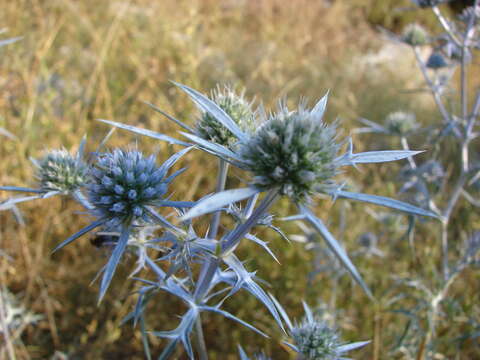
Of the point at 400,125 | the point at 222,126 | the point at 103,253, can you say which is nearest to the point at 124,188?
the point at 222,126

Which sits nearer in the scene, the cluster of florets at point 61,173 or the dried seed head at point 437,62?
the cluster of florets at point 61,173

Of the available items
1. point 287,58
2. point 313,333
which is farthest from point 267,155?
point 287,58

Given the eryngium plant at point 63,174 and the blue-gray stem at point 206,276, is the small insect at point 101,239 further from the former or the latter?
the blue-gray stem at point 206,276

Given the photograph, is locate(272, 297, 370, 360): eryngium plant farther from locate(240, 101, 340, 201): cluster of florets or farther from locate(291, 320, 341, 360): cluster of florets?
locate(240, 101, 340, 201): cluster of florets

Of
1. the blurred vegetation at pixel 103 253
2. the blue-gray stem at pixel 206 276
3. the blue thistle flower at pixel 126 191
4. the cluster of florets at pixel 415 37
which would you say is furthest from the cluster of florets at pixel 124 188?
the cluster of florets at pixel 415 37

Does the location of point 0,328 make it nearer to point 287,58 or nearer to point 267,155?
point 267,155

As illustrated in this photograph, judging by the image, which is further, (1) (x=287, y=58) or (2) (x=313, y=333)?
(1) (x=287, y=58)

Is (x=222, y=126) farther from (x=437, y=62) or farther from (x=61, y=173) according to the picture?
(x=437, y=62)
